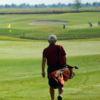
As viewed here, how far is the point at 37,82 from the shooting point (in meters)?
12.4

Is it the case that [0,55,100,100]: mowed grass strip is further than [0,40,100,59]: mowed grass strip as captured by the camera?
No

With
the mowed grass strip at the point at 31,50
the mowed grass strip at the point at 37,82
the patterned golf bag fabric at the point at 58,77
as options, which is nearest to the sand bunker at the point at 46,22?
the mowed grass strip at the point at 31,50

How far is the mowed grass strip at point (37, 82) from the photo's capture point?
8719mm

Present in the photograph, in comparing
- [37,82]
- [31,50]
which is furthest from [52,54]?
[31,50]

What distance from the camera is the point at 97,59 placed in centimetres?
1955

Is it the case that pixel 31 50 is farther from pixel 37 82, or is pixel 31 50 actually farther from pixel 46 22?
pixel 46 22

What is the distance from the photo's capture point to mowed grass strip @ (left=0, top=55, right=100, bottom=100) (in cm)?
872

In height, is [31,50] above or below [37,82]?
below

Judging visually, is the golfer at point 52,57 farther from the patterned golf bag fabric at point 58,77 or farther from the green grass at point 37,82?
the green grass at point 37,82

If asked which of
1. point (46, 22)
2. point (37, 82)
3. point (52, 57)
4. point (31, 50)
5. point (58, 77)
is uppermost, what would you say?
point (52, 57)

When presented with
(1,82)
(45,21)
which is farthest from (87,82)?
(45,21)

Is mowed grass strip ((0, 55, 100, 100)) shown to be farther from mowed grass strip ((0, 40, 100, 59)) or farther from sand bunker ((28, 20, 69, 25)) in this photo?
sand bunker ((28, 20, 69, 25))

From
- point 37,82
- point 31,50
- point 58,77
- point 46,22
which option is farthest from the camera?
point 46,22

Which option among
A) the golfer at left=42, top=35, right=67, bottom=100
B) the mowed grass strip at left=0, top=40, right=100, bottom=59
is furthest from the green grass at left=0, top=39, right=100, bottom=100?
the mowed grass strip at left=0, top=40, right=100, bottom=59
